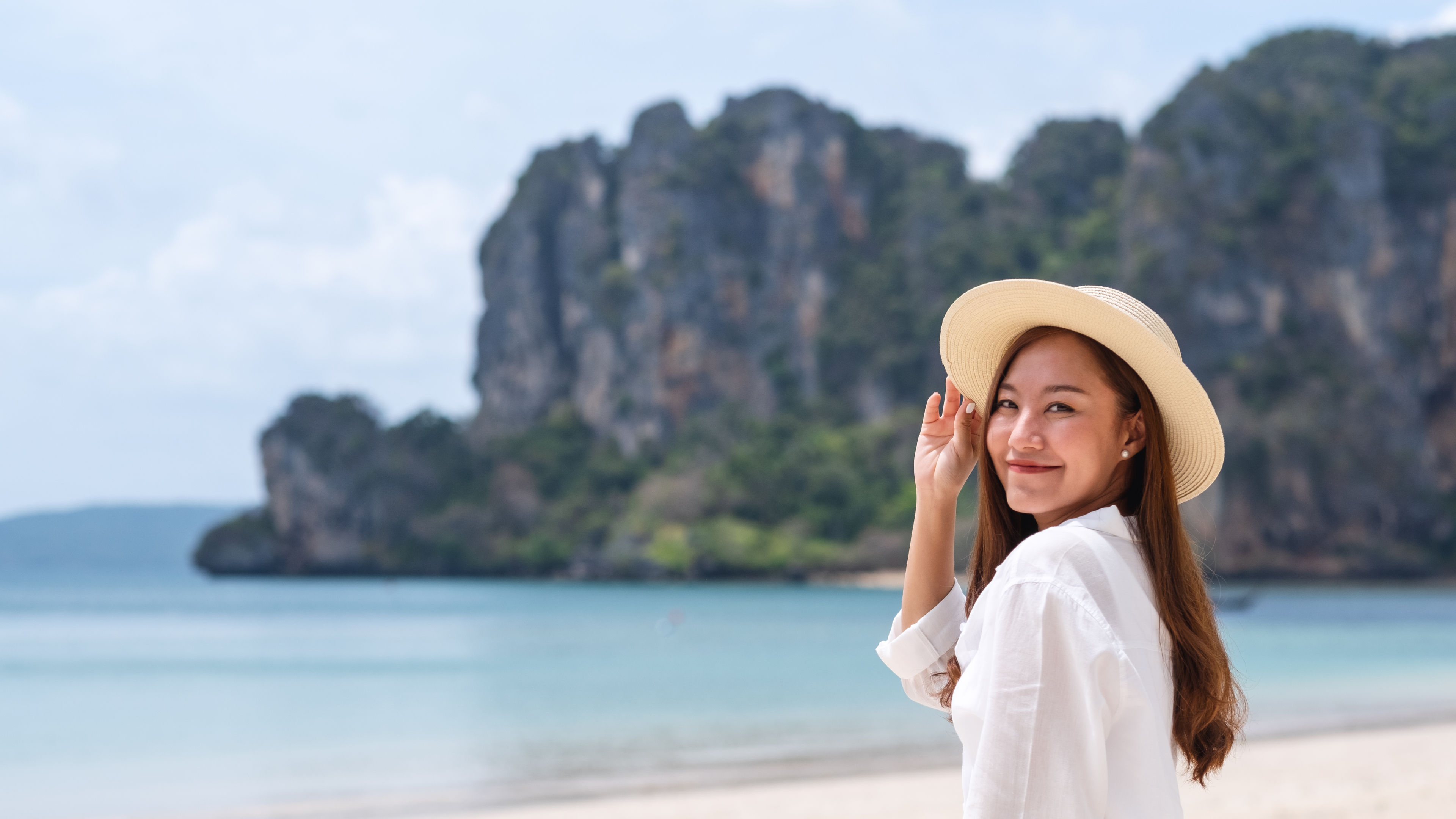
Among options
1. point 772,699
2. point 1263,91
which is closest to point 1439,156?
point 1263,91

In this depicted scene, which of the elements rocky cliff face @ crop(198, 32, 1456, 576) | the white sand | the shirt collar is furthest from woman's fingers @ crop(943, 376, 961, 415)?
rocky cliff face @ crop(198, 32, 1456, 576)

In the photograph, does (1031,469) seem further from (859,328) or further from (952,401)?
(859,328)

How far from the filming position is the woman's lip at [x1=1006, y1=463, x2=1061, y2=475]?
1214mm

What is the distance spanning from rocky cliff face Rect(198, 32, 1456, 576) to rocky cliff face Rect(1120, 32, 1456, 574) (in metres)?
0.11

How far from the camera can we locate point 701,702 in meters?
13.4

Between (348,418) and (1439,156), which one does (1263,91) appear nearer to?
(1439,156)

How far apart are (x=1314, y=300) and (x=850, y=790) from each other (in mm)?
48470

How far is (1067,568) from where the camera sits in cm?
103

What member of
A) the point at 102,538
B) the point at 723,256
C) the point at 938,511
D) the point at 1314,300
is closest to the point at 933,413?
the point at 938,511

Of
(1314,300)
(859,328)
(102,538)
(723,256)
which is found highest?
(723,256)

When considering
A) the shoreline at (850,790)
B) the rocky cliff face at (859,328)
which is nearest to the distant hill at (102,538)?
the rocky cliff face at (859,328)

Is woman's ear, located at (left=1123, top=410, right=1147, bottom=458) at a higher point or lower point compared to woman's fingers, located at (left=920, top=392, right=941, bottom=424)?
lower

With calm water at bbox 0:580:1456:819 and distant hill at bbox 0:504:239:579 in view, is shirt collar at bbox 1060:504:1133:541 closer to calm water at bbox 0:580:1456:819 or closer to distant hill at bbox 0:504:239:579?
calm water at bbox 0:580:1456:819

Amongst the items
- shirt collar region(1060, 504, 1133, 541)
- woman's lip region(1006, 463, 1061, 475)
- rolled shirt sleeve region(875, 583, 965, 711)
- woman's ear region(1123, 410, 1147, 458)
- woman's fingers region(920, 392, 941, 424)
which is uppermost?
woman's fingers region(920, 392, 941, 424)
